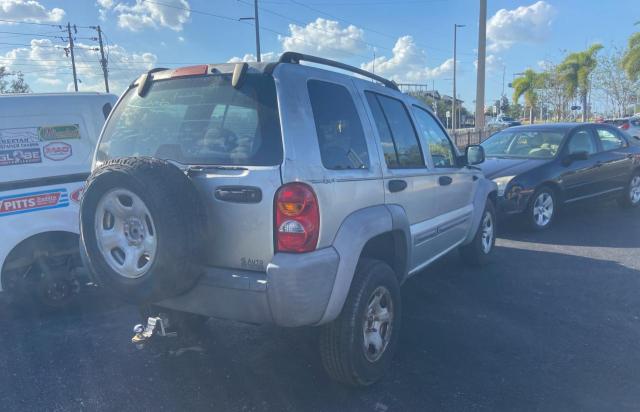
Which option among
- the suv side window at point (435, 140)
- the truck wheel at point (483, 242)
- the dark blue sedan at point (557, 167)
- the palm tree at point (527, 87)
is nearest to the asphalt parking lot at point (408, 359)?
the truck wheel at point (483, 242)

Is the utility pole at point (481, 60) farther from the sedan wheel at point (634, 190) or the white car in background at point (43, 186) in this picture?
the white car in background at point (43, 186)

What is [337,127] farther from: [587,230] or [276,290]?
[587,230]

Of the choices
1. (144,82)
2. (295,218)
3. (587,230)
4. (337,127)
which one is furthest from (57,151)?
(587,230)

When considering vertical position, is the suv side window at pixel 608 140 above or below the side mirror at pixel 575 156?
above

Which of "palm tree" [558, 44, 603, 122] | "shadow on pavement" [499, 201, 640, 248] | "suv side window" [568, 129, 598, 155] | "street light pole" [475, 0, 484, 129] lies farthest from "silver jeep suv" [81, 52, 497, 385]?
"palm tree" [558, 44, 603, 122]

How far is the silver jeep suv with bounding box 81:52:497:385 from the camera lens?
2.63 m

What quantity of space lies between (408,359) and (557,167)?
528 cm

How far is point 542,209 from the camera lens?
750 centimetres

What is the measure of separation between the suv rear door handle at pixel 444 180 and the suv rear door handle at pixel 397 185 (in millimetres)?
821

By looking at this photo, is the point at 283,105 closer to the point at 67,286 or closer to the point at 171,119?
the point at 171,119

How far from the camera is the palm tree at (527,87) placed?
43.8 meters

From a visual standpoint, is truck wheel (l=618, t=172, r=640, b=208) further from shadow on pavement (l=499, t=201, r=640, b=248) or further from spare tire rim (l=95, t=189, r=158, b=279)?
spare tire rim (l=95, t=189, r=158, b=279)

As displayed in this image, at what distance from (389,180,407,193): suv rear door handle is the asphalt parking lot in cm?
122

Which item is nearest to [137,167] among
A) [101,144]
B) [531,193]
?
[101,144]
